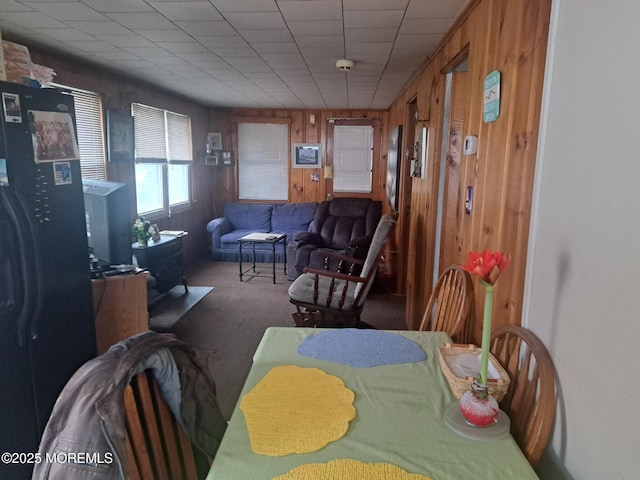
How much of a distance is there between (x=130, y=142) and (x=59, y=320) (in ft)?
8.45

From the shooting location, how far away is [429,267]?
300cm

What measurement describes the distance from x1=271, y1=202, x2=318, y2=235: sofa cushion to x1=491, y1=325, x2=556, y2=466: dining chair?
16.2ft

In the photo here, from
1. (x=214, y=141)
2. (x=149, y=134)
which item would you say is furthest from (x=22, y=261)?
(x=214, y=141)

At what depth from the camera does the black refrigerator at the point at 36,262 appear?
1.73 metres

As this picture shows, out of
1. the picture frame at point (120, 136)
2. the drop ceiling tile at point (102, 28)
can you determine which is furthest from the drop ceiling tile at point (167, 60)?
the picture frame at point (120, 136)

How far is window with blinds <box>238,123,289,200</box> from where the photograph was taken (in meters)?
6.68

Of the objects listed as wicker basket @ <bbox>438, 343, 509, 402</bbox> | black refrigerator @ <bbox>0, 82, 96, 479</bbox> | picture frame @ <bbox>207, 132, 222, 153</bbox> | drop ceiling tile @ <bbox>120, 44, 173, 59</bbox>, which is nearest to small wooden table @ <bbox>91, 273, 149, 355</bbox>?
black refrigerator @ <bbox>0, 82, 96, 479</bbox>

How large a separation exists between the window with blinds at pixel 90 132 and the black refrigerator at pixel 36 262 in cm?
163

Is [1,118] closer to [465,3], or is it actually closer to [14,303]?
[14,303]

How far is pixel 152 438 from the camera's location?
38.4 inches

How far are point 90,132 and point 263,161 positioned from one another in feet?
10.9

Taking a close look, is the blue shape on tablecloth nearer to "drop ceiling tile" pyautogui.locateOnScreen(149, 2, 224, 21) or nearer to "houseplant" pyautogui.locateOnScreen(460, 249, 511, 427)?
"houseplant" pyautogui.locateOnScreen(460, 249, 511, 427)

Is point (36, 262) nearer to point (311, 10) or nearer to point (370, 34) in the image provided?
point (311, 10)

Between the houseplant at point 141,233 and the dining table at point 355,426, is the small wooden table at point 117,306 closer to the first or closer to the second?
the houseplant at point 141,233
